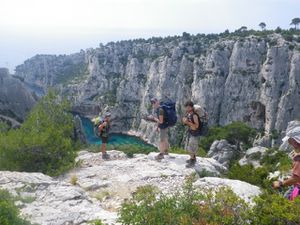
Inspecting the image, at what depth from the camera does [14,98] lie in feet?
179

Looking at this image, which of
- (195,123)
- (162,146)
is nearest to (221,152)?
(162,146)

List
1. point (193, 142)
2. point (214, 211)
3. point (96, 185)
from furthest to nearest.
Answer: point (193, 142) < point (96, 185) < point (214, 211)

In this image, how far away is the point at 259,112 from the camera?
239 ft

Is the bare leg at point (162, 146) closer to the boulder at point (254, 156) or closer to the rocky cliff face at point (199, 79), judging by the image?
the boulder at point (254, 156)

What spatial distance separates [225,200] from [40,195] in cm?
612

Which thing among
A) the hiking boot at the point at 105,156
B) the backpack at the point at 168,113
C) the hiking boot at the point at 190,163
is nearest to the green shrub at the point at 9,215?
the hiking boot at the point at 190,163

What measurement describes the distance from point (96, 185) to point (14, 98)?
45522 millimetres

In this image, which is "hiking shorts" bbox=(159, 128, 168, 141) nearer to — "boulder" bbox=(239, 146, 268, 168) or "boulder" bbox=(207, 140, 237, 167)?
"boulder" bbox=(239, 146, 268, 168)

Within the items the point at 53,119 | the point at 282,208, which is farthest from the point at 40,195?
the point at 53,119

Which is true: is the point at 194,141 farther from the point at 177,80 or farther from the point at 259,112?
the point at 177,80

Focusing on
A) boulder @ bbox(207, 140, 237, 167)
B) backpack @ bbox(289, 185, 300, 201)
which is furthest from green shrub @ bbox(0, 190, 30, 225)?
boulder @ bbox(207, 140, 237, 167)

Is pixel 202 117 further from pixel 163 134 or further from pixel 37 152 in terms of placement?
pixel 37 152

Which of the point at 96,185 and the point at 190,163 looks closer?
the point at 96,185

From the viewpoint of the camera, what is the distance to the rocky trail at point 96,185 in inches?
371
